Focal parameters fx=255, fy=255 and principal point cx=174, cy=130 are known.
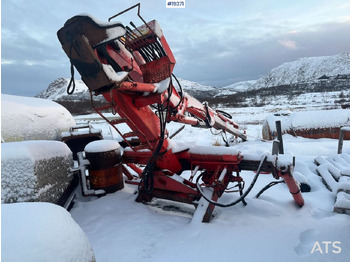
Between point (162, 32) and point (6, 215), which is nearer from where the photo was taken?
point (6, 215)

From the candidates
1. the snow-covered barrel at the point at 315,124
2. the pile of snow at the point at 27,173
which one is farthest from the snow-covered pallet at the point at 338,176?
the snow-covered barrel at the point at 315,124

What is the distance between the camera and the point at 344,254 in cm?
276

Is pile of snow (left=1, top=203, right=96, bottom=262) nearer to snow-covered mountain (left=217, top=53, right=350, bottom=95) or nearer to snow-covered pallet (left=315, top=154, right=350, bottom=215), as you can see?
snow-covered pallet (left=315, top=154, right=350, bottom=215)

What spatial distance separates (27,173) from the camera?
3.17 meters

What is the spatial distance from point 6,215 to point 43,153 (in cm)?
256

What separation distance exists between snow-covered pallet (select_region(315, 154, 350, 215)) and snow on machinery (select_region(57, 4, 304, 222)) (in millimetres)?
573

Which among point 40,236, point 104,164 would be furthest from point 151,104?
point 40,236

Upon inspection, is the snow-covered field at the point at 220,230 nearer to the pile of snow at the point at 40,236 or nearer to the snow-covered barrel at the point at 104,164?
the snow-covered barrel at the point at 104,164

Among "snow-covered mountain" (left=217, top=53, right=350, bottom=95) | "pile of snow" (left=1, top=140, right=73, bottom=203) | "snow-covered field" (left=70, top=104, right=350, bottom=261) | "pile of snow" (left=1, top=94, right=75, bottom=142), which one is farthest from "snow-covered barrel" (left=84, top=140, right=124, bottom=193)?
"snow-covered mountain" (left=217, top=53, right=350, bottom=95)

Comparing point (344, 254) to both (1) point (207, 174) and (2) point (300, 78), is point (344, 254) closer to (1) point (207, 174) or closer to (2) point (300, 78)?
(1) point (207, 174)

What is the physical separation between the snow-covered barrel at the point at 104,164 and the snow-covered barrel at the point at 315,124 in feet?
24.9

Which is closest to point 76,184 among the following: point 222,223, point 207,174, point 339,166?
point 207,174

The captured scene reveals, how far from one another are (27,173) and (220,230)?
8.46 feet

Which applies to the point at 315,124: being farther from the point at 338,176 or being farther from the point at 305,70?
the point at 305,70
